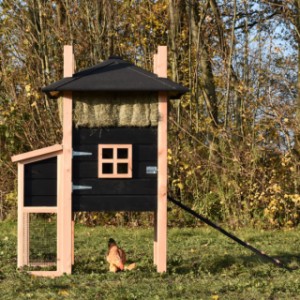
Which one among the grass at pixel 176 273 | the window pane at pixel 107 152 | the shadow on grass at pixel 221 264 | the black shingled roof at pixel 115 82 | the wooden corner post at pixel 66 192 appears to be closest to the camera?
the grass at pixel 176 273

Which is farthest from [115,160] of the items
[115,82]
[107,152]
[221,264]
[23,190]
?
[221,264]

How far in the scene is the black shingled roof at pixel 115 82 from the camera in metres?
9.19

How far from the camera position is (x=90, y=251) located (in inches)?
462

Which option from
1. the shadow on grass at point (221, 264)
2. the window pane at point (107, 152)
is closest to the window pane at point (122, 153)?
the window pane at point (107, 152)

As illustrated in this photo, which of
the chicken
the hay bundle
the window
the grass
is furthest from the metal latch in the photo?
the grass

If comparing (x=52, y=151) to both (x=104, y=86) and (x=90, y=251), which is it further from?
(x=90, y=251)

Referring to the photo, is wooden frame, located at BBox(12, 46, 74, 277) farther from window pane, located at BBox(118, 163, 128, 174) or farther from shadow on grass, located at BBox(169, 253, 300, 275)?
shadow on grass, located at BBox(169, 253, 300, 275)

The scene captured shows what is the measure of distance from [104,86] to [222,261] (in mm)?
3016

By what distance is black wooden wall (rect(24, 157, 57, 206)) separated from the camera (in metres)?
9.52

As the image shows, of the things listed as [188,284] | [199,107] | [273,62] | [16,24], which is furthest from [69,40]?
[188,284]

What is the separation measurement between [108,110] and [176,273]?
2.10m

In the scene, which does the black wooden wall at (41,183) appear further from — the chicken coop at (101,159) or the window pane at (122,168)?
the window pane at (122,168)

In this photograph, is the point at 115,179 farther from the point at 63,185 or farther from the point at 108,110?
the point at 108,110

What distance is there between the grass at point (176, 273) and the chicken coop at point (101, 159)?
0.52 m
